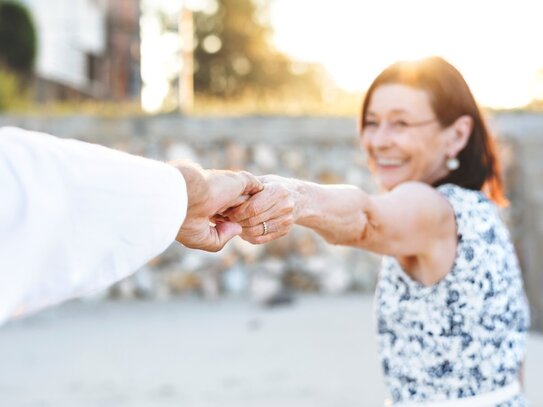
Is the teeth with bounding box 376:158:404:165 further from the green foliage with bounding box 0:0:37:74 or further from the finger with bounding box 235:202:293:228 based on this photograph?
the green foliage with bounding box 0:0:37:74

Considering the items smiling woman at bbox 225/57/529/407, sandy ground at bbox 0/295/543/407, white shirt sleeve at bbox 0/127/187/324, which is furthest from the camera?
sandy ground at bbox 0/295/543/407

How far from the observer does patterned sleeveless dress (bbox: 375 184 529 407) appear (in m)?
2.19

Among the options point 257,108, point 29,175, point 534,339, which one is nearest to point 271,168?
point 257,108

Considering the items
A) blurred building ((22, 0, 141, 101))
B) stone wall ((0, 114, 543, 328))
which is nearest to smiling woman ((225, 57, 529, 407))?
stone wall ((0, 114, 543, 328))

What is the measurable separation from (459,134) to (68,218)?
1.55m

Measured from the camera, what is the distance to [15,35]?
18266mm

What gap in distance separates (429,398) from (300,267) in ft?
14.9

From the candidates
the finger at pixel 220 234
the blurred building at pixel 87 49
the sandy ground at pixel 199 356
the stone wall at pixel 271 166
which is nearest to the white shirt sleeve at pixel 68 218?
the finger at pixel 220 234

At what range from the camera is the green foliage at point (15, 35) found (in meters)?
18.2

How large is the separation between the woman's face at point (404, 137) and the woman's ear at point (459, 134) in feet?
0.08

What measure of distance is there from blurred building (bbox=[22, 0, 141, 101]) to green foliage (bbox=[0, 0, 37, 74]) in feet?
2.52

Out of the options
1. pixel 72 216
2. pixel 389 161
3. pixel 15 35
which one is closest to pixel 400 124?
pixel 389 161

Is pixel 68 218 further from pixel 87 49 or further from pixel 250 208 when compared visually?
pixel 87 49

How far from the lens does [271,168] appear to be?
700 cm
